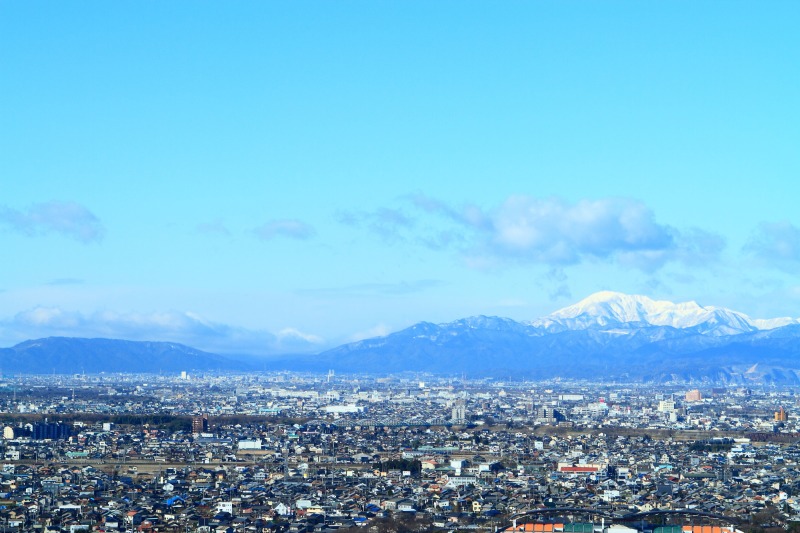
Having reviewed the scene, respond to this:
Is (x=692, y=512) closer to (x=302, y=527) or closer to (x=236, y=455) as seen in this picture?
(x=302, y=527)

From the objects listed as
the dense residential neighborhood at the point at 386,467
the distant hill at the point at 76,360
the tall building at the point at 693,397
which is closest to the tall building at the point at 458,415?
the dense residential neighborhood at the point at 386,467

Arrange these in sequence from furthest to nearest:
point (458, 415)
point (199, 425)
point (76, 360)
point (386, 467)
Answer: point (76, 360), point (458, 415), point (199, 425), point (386, 467)

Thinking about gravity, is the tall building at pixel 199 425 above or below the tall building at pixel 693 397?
below

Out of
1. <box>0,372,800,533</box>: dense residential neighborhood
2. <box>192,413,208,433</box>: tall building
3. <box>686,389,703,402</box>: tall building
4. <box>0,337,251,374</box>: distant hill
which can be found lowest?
<box>0,372,800,533</box>: dense residential neighborhood

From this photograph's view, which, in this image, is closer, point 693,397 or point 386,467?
point 386,467

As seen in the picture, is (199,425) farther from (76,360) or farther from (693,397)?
(76,360)

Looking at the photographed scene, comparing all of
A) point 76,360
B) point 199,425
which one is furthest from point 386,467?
point 76,360

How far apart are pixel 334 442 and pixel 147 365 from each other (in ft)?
473

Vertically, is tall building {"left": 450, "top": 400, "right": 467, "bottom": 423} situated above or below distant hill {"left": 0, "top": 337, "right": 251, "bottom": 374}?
below

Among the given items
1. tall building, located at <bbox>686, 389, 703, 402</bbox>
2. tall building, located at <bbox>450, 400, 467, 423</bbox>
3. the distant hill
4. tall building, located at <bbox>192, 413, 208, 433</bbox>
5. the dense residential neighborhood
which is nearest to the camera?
the dense residential neighborhood

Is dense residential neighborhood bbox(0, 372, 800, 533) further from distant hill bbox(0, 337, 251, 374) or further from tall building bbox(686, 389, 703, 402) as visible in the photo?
distant hill bbox(0, 337, 251, 374)

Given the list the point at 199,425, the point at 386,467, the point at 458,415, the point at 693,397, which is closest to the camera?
the point at 386,467

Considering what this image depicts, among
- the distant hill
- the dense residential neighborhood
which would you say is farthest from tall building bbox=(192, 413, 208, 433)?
the distant hill

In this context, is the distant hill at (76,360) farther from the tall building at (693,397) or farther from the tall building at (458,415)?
the tall building at (458,415)
